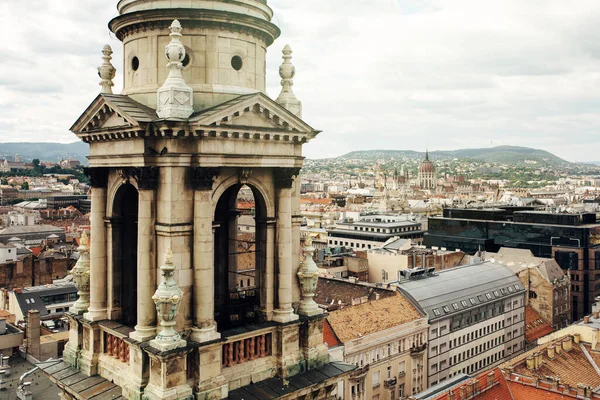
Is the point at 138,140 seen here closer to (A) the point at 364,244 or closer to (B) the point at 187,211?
(B) the point at 187,211

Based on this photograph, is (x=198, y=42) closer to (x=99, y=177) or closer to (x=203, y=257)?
(x=99, y=177)

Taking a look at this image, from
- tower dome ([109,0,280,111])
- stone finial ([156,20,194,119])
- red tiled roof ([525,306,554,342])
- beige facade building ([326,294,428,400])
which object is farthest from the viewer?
red tiled roof ([525,306,554,342])

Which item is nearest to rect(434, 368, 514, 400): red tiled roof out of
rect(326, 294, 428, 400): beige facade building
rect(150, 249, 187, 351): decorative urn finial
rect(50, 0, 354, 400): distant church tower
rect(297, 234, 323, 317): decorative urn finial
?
rect(326, 294, 428, 400): beige facade building

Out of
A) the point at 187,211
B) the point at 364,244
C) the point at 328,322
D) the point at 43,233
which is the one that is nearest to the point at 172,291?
the point at 187,211

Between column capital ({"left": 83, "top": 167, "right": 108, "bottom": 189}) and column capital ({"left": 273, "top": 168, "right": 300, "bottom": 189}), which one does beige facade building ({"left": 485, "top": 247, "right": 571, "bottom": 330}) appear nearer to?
column capital ({"left": 273, "top": 168, "right": 300, "bottom": 189})

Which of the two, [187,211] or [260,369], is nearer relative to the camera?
[187,211]
